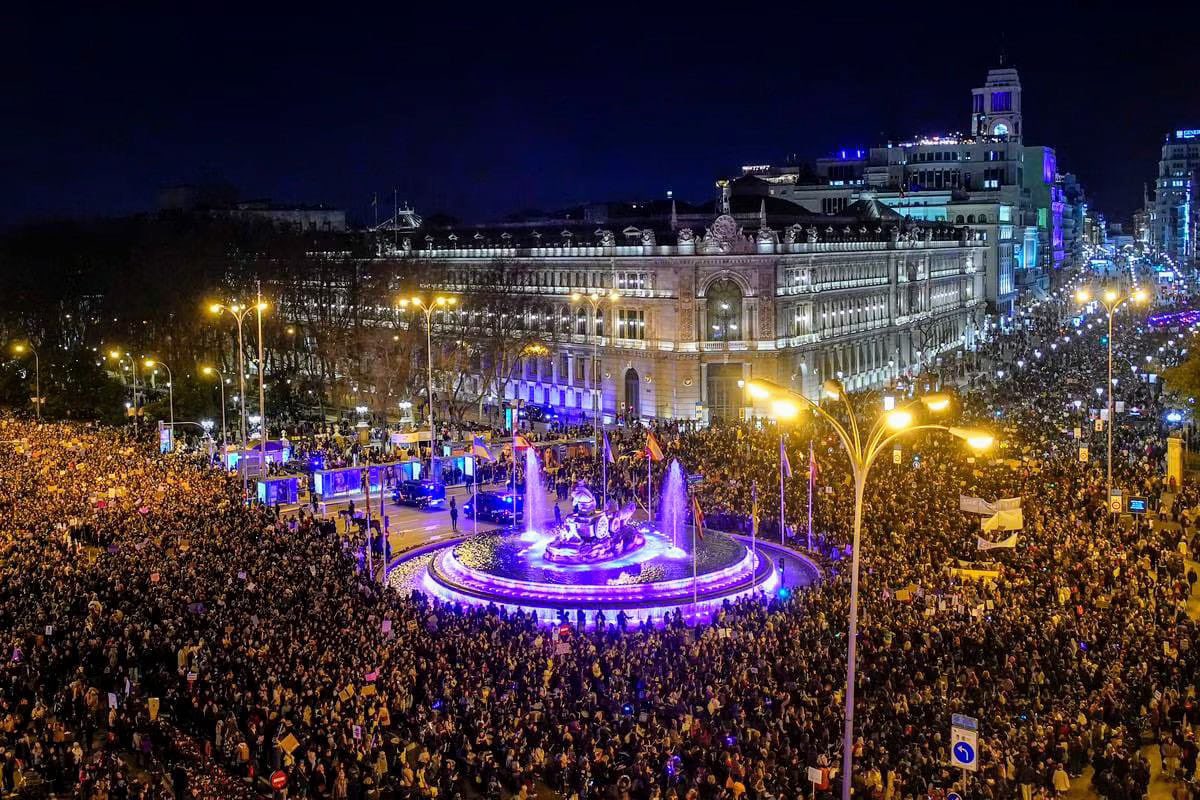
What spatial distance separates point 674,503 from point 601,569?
806 centimetres

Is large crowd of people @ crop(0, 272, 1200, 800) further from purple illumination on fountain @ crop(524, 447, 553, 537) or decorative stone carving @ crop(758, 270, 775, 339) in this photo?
decorative stone carving @ crop(758, 270, 775, 339)

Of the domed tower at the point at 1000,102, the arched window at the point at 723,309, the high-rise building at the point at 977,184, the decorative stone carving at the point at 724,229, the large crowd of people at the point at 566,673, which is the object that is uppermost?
the domed tower at the point at 1000,102

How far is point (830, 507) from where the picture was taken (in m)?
38.4

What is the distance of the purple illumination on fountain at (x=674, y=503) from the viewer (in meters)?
39.2

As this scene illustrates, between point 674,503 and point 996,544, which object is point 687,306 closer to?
point 674,503

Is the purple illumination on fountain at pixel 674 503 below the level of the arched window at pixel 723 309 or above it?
below

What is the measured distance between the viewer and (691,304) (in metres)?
70.2

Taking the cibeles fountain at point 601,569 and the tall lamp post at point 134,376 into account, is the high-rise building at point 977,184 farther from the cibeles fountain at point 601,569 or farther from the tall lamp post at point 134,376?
the cibeles fountain at point 601,569

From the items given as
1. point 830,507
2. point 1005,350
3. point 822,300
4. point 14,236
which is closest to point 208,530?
point 830,507

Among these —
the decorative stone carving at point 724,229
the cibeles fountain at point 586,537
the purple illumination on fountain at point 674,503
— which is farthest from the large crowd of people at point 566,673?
the decorative stone carving at point 724,229

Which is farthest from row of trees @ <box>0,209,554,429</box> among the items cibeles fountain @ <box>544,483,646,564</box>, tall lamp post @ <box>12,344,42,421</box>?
cibeles fountain @ <box>544,483,646,564</box>

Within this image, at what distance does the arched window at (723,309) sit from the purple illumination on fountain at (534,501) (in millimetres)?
27082

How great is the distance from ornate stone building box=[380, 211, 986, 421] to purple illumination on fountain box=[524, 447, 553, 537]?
18.7 metres

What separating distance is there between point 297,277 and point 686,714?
56.2 m
